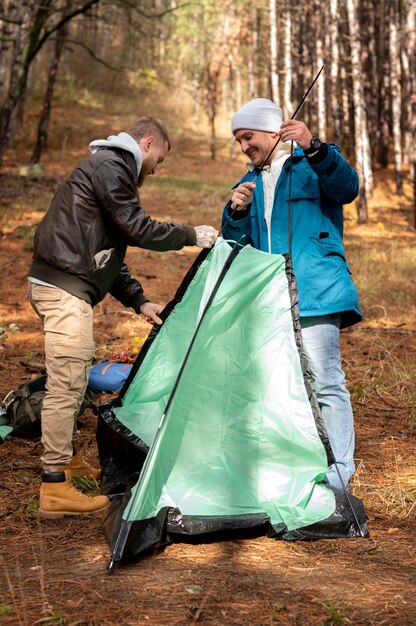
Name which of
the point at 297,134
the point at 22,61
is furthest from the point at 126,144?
the point at 22,61

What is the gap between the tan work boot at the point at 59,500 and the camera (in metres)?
3.55

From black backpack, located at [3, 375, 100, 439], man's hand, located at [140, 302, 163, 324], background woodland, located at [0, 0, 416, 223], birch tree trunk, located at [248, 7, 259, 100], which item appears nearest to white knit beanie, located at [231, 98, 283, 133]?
man's hand, located at [140, 302, 163, 324]

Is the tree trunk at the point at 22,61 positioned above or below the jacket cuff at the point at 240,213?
above

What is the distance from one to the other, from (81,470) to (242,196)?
171 cm

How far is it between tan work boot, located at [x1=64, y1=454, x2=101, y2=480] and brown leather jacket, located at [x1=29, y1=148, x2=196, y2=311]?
100 cm

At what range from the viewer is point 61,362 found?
3.55 m

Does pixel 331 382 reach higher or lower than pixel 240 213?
lower

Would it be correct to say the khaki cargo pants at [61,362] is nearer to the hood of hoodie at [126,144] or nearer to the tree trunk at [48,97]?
the hood of hoodie at [126,144]

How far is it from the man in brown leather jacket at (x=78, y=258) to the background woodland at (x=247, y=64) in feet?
32.5

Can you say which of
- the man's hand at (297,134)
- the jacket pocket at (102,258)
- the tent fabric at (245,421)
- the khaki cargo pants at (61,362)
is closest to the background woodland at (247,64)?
the jacket pocket at (102,258)

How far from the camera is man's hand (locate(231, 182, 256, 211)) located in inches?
145

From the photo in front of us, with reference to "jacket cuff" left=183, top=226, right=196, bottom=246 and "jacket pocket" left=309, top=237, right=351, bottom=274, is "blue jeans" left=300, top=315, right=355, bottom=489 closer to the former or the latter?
"jacket pocket" left=309, top=237, right=351, bottom=274

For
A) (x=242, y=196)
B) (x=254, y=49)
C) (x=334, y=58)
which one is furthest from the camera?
(x=254, y=49)

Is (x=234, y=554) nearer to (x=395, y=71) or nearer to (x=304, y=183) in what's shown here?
(x=304, y=183)
